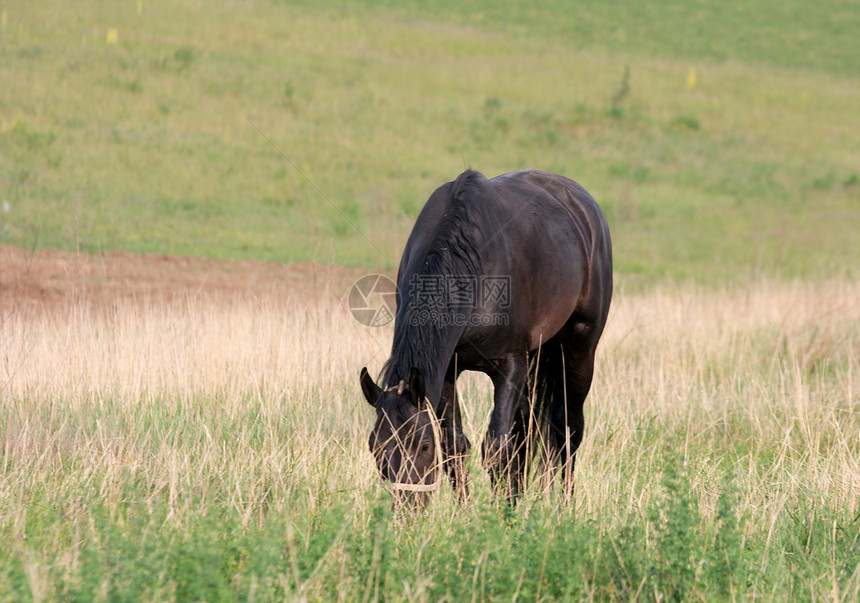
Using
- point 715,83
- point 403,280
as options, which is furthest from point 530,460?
point 715,83

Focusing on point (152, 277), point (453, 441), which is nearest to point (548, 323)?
point (453, 441)

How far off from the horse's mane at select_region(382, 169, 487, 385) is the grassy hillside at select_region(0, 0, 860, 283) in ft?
19.4

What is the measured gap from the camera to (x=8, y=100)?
688 inches

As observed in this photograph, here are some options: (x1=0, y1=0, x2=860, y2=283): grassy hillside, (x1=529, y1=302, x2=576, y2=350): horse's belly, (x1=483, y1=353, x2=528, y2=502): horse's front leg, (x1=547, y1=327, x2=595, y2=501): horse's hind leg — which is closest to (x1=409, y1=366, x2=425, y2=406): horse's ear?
(x1=483, y1=353, x2=528, y2=502): horse's front leg

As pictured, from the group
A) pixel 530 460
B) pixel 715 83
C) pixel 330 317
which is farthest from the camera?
pixel 715 83

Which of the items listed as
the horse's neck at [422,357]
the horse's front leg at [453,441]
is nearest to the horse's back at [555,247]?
the horse's front leg at [453,441]

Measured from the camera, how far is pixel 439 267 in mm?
3682

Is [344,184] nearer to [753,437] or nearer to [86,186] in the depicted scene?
[86,186]

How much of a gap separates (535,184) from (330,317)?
2767 mm

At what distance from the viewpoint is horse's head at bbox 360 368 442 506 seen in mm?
3246

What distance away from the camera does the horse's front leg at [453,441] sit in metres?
3.80

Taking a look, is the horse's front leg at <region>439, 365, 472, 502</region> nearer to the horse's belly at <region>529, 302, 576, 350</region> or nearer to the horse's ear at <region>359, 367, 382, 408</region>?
the horse's ear at <region>359, 367, 382, 408</region>

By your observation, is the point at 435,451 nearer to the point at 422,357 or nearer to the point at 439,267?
the point at 422,357

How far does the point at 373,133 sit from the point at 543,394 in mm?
17091
